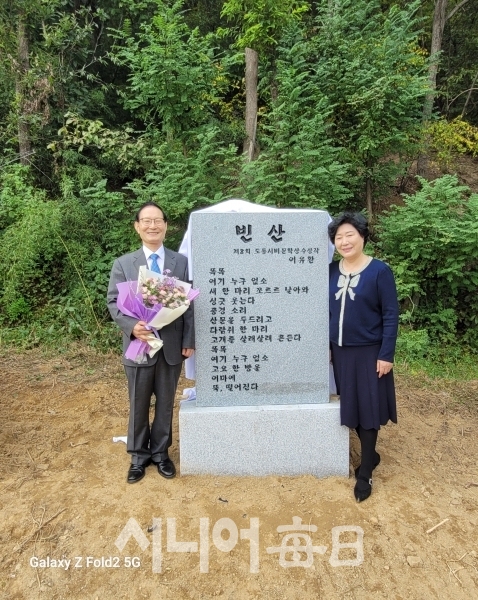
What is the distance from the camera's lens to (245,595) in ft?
7.09

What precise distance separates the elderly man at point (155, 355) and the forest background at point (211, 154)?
115 inches

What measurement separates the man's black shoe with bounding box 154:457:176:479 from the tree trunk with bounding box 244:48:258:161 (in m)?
5.29

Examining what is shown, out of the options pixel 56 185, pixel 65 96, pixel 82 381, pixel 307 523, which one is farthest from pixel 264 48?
pixel 307 523

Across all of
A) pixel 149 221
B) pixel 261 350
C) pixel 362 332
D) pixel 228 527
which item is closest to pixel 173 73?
pixel 149 221

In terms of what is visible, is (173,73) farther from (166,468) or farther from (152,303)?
(166,468)

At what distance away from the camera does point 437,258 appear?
5938 mm

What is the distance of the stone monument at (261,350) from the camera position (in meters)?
3.02

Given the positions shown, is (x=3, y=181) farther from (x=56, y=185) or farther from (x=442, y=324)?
(x=442, y=324)

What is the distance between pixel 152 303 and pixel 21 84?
247 inches

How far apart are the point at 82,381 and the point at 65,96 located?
5.52m

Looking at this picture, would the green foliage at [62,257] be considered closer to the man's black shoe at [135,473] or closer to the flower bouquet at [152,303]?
the man's black shoe at [135,473]

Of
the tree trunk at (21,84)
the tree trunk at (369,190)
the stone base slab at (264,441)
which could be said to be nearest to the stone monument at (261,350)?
the stone base slab at (264,441)

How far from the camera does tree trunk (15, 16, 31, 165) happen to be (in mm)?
6812

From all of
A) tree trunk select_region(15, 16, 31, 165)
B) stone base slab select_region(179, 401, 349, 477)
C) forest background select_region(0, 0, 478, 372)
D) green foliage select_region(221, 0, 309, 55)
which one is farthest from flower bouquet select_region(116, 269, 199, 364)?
tree trunk select_region(15, 16, 31, 165)
